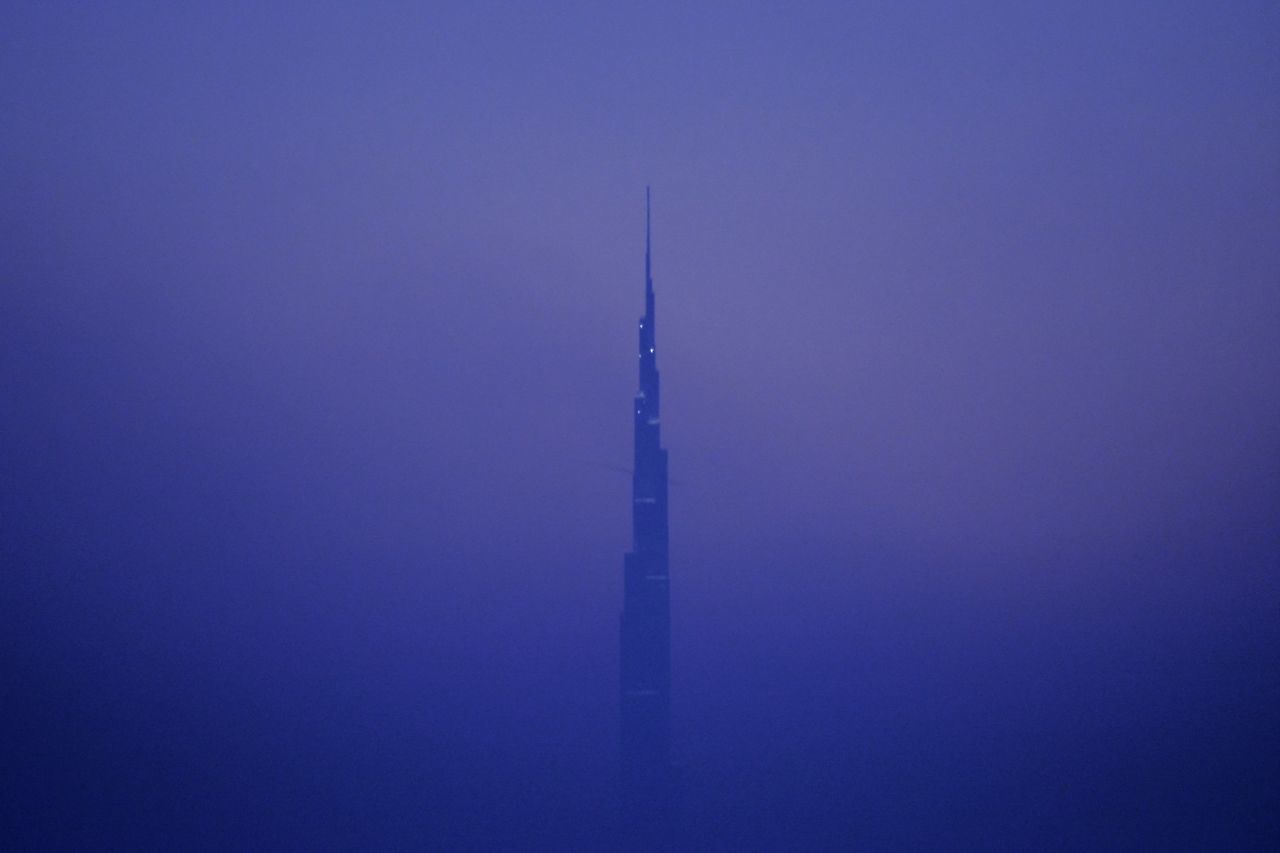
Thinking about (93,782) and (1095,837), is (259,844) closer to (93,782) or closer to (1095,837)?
(93,782)

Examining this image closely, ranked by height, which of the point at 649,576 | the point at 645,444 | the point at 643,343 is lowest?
the point at 649,576

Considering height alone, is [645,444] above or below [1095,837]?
above

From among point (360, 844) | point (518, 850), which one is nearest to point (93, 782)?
point (360, 844)

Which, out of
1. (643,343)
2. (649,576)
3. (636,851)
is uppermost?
(643,343)

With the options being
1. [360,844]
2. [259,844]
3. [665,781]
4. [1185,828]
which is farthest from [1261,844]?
[259,844]

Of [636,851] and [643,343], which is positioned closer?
[643,343]

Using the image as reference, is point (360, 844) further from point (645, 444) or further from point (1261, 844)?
point (1261, 844)
